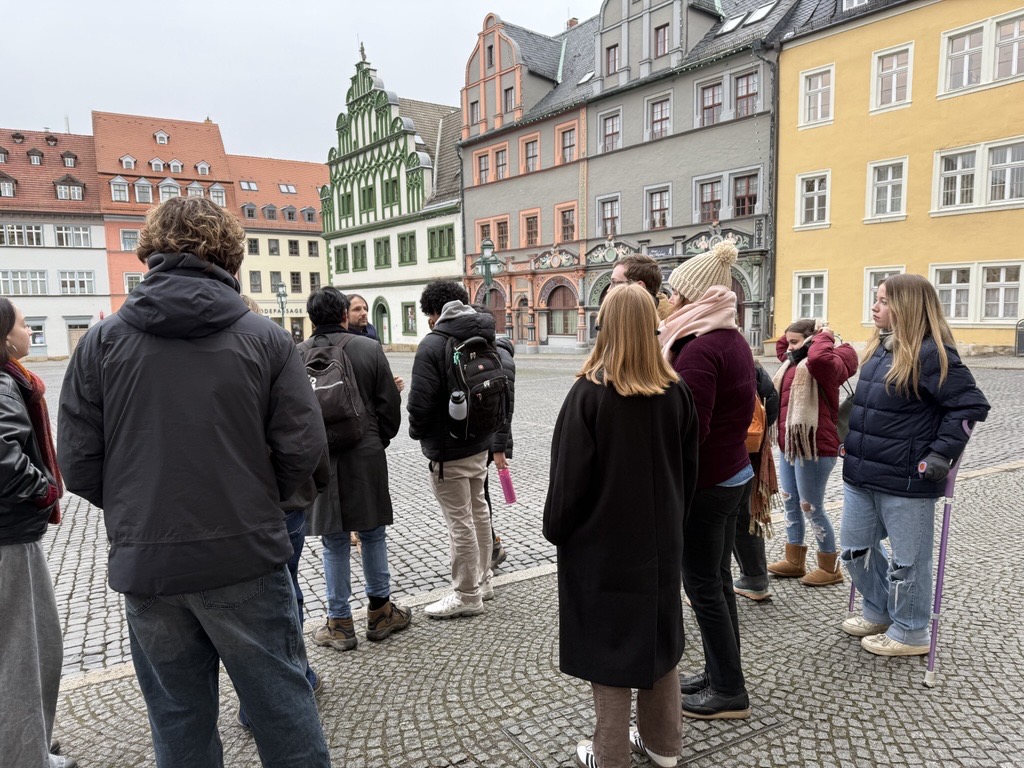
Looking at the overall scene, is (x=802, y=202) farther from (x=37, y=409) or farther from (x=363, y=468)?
(x=37, y=409)

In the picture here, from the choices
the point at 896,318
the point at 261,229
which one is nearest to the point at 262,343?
the point at 896,318

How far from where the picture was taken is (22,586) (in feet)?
8.42

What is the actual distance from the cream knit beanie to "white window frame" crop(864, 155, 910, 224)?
859 inches

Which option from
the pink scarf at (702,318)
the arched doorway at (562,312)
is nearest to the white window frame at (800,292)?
the arched doorway at (562,312)

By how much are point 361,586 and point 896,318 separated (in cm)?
378

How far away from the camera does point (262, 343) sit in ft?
7.01

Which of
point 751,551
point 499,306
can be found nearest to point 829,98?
point 499,306

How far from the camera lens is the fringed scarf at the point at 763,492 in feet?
13.5

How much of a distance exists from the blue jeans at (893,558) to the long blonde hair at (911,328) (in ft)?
1.99

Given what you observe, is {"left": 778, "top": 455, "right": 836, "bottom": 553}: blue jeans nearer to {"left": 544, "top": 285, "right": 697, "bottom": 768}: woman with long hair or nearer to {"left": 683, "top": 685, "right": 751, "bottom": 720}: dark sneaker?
{"left": 683, "top": 685, "right": 751, "bottom": 720}: dark sneaker

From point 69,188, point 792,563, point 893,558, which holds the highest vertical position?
point 69,188

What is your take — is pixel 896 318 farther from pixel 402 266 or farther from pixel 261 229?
pixel 261 229

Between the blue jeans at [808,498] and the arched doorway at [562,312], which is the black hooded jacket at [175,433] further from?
the arched doorway at [562,312]

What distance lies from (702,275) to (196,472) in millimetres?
2303
